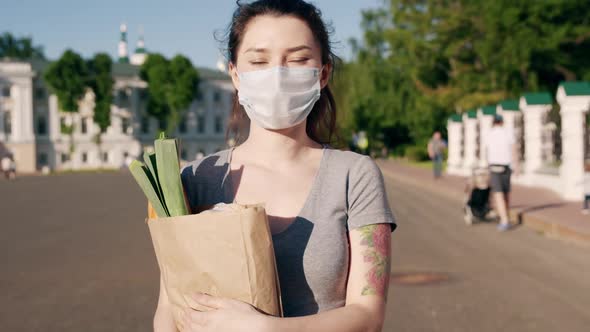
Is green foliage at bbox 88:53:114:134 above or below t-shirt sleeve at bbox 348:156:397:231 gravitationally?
above

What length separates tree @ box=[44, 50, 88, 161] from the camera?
77125 mm

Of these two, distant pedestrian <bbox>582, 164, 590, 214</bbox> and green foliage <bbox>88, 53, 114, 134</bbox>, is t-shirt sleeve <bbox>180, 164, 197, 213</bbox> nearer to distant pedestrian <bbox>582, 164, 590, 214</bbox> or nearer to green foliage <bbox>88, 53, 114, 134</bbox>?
distant pedestrian <bbox>582, 164, 590, 214</bbox>

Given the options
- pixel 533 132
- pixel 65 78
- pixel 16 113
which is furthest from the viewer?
pixel 16 113

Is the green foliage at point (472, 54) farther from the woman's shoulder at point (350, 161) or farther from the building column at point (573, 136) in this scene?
the woman's shoulder at point (350, 161)

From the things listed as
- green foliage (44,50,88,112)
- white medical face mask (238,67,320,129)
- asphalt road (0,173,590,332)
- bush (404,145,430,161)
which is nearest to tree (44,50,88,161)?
green foliage (44,50,88,112)

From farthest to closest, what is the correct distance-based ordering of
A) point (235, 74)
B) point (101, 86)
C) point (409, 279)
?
point (101, 86) → point (409, 279) → point (235, 74)

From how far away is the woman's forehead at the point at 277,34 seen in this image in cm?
206

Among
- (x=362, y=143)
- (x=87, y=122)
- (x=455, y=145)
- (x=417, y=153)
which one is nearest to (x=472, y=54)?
(x=455, y=145)

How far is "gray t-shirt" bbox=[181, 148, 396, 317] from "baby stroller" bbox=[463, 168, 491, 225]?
12.2m

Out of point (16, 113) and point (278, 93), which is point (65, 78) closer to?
point (16, 113)

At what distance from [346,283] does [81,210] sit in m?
17.9

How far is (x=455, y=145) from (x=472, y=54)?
662 centimetres

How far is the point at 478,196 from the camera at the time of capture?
14055mm

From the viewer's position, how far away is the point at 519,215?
14.5 metres
